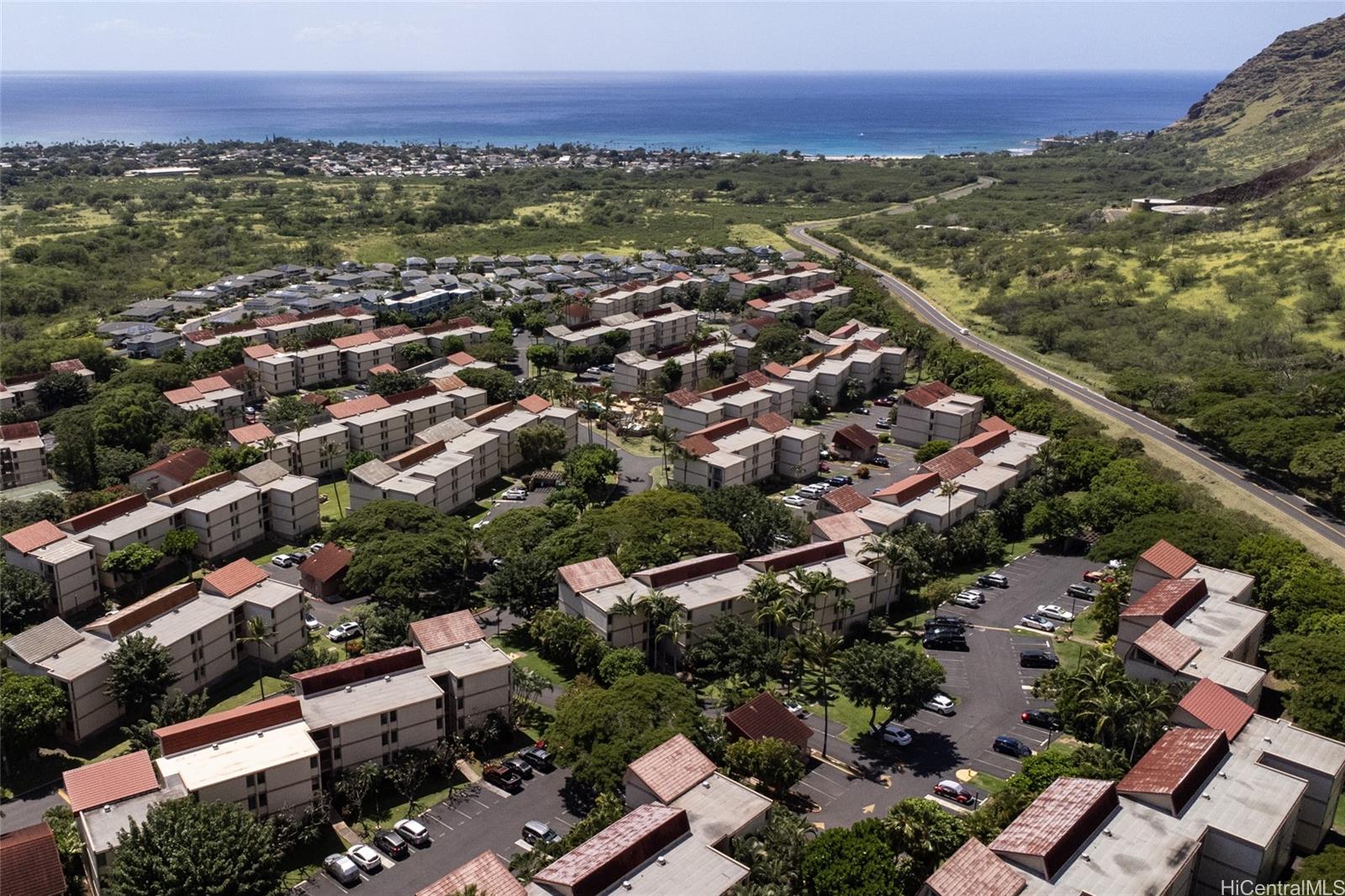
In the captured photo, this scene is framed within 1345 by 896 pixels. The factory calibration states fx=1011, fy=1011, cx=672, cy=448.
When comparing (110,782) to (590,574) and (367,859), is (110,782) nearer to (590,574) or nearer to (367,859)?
(367,859)

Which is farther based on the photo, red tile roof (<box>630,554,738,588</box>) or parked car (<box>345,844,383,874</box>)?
red tile roof (<box>630,554,738,588</box>)

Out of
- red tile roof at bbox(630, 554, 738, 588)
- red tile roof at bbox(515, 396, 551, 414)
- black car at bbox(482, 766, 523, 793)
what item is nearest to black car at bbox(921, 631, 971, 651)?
red tile roof at bbox(630, 554, 738, 588)

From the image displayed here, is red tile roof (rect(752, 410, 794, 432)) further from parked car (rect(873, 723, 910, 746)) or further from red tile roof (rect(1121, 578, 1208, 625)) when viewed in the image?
parked car (rect(873, 723, 910, 746))

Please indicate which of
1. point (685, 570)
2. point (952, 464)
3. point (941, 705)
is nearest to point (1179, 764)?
point (941, 705)

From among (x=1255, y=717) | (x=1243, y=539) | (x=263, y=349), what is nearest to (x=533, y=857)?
(x=1255, y=717)

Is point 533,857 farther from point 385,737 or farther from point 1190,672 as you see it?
point 1190,672

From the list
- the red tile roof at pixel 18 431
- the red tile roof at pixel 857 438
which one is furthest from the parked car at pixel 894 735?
the red tile roof at pixel 18 431
